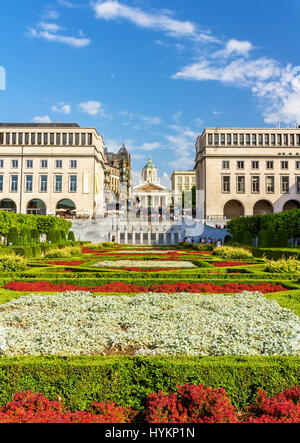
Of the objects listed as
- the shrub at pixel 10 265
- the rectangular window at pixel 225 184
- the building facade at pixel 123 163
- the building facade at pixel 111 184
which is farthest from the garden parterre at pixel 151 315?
the building facade at pixel 123 163

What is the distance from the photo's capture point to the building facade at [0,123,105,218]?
66.9 meters

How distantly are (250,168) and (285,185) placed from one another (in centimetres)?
752

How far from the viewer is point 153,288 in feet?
34.2

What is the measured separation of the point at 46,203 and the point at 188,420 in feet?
220

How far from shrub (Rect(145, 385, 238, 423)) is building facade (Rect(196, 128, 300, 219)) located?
62.9 m

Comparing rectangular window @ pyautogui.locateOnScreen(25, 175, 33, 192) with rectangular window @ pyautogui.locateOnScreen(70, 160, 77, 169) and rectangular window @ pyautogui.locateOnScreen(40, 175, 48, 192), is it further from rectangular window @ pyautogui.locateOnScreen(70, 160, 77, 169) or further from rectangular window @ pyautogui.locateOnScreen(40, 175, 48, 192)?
rectangular window @ pyautogui.locateOnScreen(70, 160, 77, 169)

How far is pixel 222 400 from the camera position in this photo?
3652 mm

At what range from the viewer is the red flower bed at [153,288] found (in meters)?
10.2

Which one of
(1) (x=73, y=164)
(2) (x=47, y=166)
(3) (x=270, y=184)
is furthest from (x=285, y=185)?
(2) (x=47, y=166)

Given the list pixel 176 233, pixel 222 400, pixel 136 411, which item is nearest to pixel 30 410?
pixel 136 411

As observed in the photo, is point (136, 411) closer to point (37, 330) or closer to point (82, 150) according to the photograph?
point (37, 330)

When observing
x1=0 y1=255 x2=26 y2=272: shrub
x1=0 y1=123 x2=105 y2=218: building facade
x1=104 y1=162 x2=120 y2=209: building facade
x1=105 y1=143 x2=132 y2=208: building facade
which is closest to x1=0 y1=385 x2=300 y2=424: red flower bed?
x1=0 y1=255 x2=26 y2=272: shrub

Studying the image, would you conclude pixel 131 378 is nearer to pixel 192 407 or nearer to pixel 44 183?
pixel 192 407

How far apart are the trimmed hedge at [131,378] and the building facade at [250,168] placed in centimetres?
6251
